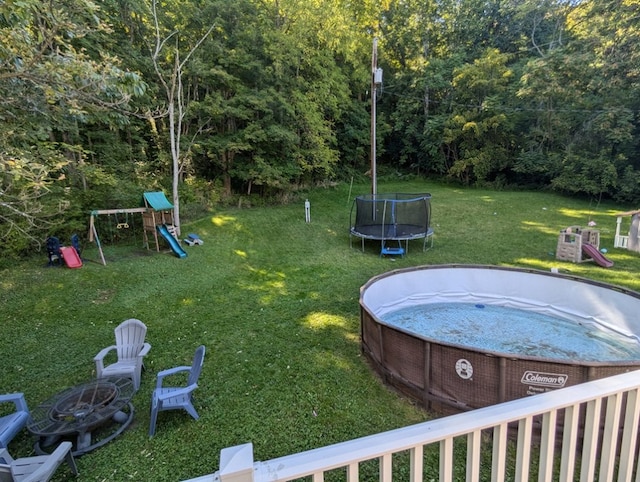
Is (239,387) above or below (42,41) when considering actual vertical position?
below

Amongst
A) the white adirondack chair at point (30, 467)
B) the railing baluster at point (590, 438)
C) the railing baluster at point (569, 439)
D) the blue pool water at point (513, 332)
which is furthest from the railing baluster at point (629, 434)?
the white adirondack chair at point (30, 467)

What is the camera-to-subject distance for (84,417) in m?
3.25

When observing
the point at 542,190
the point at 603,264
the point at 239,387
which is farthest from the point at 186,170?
the point at 542,190

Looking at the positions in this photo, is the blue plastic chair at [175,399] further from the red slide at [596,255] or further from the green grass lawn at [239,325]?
the red slide at [596,255]

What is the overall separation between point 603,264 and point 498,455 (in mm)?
8781

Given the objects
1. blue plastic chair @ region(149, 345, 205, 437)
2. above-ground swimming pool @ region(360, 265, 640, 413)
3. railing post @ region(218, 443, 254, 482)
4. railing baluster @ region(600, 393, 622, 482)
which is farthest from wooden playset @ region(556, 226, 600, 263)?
railing post @ region(218, 443, 254, 482)

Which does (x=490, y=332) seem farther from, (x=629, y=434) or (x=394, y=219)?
(x=394, y=219)

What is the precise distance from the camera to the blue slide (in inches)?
357

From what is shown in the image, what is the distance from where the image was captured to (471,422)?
1187 millimetres

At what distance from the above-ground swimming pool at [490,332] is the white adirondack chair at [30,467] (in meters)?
3.19

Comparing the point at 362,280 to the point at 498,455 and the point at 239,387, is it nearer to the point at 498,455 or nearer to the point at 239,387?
the point at 239,387

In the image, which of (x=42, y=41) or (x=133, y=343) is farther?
(x=133, y=343)

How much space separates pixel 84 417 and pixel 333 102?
1586 cm

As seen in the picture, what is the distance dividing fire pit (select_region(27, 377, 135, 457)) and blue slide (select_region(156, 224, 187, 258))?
5539 mm
